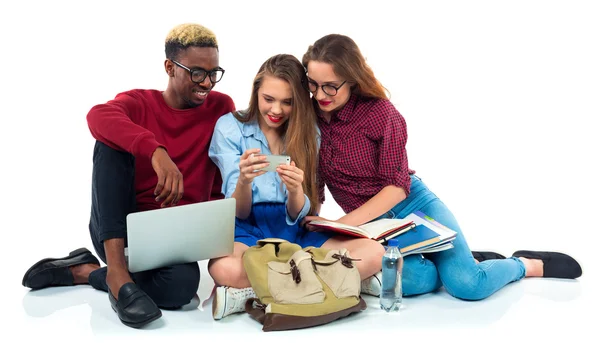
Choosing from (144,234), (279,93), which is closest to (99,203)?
(144,234)

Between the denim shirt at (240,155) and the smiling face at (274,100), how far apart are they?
5.1 inches

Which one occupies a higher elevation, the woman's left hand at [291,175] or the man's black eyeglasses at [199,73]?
the man's black eyeglasses at [199,73]

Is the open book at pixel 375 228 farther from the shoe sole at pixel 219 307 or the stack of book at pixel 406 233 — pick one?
the shoe sole at pixel 219 307

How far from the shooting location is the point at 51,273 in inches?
167

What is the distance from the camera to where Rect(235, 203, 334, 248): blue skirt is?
13.7 feet

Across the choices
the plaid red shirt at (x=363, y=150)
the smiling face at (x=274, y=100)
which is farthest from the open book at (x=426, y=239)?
the smiling face at (x=274, y=100)

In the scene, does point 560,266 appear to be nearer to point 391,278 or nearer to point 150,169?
point 391,278

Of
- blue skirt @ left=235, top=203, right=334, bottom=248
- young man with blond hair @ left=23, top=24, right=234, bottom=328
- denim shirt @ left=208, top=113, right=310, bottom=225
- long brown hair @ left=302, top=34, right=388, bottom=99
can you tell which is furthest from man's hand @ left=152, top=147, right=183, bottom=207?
long brown hair @ left=302, top=34, right=388, bottom=99

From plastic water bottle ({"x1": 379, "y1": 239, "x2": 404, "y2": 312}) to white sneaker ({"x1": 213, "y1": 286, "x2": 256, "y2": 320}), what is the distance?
2.17 feet

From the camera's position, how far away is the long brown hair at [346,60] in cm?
416

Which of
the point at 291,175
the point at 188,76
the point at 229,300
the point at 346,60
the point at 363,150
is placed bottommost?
the point at 229,300

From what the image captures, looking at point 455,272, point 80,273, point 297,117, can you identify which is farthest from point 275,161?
point 80,273

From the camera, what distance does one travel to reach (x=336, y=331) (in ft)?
11.6

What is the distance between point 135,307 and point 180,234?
0.40 metres
